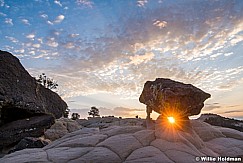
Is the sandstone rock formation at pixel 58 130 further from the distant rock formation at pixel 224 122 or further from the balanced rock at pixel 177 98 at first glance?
the distant rock formation at pixel 224 122

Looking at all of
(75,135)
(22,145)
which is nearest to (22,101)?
(22,145)

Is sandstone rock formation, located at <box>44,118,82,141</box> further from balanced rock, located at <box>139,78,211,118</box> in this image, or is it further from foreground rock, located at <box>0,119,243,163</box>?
balanced rock, located at <box>139,78,211,118</box>

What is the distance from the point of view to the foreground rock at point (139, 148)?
632cm

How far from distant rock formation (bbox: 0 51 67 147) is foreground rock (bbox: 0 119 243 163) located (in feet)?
21.1

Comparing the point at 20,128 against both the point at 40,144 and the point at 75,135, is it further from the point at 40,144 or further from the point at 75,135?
the point at 75,135

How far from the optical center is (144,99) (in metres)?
9.85

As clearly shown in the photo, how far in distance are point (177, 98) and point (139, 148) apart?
91.4 inches

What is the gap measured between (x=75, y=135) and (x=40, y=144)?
2.56 m

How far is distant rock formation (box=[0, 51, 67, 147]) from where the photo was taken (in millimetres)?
14008

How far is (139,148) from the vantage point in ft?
22.5

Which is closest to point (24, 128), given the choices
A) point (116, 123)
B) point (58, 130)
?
point (58, 130)

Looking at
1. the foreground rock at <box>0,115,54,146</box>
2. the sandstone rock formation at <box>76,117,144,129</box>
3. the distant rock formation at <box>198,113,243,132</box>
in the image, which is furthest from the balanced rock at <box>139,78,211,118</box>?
the distant rock formation at <box>198,113,243,132</box>

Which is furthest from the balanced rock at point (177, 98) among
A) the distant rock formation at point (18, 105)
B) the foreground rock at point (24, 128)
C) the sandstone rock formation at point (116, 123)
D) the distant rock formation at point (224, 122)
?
the distant rock formation at point (224, 122)

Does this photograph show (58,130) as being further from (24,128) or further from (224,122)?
(224,122)
